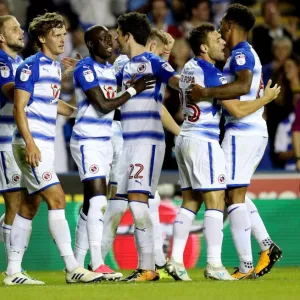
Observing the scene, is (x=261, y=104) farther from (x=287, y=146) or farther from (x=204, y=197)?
(x=287, y=146)

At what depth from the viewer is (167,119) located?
34.1ft

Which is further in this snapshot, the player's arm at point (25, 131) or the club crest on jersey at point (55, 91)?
the club crest on jersey at point (55, 91)

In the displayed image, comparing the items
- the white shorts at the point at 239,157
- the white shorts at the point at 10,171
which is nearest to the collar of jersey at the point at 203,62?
the white shorts at the point at 239,157

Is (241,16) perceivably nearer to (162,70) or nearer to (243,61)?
(243,61)

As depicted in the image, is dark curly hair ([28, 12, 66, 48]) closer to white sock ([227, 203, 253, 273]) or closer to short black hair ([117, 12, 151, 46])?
short black hair ([117, 12, 151, 46])

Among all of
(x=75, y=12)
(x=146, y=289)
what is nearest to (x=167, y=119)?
(x=146, y=289)

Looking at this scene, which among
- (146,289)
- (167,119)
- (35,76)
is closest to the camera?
(146,289)

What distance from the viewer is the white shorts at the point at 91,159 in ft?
30.4

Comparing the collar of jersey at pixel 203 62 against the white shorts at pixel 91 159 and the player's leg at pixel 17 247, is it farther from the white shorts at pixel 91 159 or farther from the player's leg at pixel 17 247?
the player's leg at pixel 17 247

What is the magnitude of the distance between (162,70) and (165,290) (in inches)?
78.6

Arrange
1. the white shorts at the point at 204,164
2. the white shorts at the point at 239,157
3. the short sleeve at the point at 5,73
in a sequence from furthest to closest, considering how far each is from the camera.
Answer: the short sleeve at the point at 5,73
the white shorts at the point at 239,157
the white shorts at the point at 204,164

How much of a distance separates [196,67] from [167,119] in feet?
4.13

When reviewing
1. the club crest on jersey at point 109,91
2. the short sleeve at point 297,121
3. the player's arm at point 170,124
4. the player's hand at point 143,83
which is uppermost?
the player's hand at point 143,83

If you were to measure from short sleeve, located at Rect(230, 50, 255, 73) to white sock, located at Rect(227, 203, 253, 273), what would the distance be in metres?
1.18
